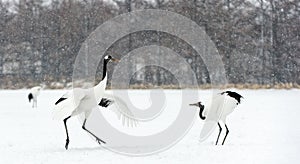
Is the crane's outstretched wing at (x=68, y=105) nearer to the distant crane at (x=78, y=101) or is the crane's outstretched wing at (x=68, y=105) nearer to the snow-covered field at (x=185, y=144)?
the distant crane at (x=78, y=101)

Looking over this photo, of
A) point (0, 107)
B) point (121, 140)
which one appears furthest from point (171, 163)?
point (0, 107)

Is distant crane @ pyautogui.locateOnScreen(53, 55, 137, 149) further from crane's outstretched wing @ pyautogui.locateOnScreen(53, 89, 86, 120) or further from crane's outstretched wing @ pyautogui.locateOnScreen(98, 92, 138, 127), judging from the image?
crane's outstretched wing @ pyautogui.locateOnScreen(98, 92, 138, 127)

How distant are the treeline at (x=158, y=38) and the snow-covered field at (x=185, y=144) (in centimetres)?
2314

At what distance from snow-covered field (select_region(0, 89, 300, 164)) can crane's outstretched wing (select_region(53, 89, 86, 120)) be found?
745 millimetres

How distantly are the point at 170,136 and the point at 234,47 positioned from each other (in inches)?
1139

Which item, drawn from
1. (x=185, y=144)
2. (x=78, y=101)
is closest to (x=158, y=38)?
(x=185, y=144)

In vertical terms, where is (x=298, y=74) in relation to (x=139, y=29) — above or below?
below

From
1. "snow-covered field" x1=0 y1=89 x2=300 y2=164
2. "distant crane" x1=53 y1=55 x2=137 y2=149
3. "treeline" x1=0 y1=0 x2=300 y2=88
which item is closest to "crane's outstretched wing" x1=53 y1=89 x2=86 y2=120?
"distant crane" x1=53 y1=55 x2=137 y2=149

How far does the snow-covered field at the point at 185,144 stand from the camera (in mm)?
8516

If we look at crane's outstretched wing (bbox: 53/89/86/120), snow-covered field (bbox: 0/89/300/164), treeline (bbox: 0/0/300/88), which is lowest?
snow-covered field (bbox: 0/89/300/164)

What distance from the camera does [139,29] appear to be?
39781 mm

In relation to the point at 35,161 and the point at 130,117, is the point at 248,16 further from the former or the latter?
the point at 35,161

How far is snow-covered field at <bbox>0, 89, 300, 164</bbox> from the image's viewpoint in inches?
335

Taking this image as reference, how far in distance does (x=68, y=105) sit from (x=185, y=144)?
2673mm
